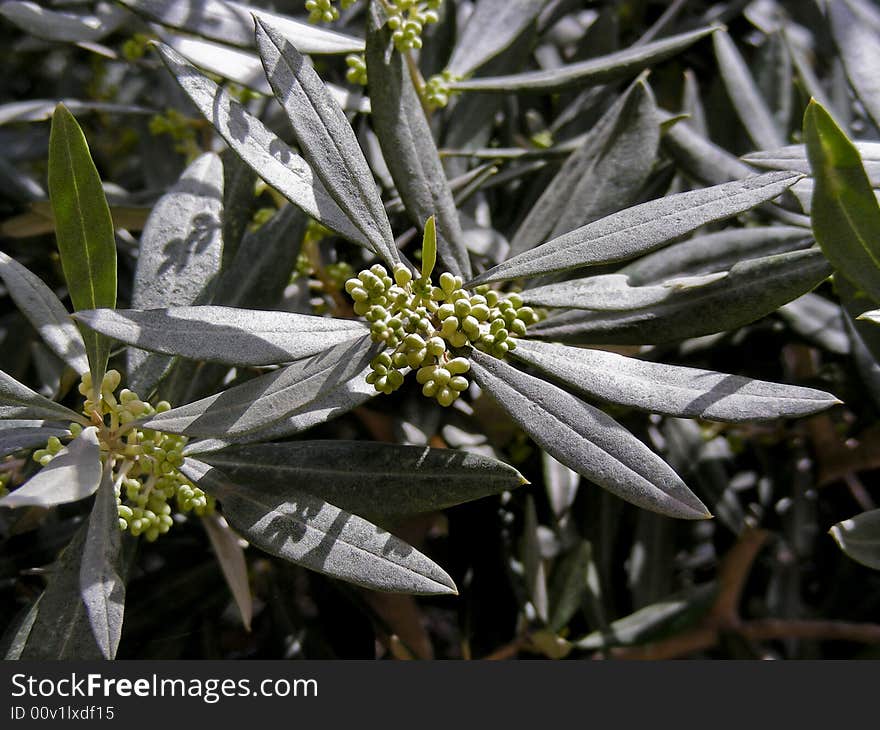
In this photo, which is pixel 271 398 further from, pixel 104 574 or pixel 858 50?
pixel 858 50

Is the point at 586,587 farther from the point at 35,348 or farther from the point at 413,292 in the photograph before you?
the point at 35,348

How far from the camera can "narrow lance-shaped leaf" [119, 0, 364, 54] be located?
1.34m

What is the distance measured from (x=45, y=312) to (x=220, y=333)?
36 centimetres

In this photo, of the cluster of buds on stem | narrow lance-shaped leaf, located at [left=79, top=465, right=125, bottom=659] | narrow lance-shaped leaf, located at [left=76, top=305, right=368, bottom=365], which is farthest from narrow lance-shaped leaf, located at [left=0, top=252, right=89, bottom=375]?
the cluster of buds on stem

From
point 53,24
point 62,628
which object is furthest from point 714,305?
point 53,24

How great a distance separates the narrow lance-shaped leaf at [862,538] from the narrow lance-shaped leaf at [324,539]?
1.63 ft

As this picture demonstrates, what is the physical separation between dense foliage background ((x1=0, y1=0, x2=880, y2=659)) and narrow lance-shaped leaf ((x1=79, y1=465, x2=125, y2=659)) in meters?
0.26

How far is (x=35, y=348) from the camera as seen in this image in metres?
1.71

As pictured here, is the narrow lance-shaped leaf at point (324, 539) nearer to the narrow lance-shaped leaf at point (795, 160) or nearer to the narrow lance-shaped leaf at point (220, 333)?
the narrow lance-shaped leaf at point (220, 333)

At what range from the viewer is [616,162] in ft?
4.39

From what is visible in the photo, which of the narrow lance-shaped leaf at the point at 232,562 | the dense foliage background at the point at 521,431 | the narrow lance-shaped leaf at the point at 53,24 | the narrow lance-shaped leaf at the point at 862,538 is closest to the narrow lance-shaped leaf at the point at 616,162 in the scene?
the dense foliage background at the point at 521,431

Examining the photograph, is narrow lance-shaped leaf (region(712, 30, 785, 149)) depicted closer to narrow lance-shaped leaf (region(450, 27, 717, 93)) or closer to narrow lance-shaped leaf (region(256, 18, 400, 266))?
narrow lance-shaped leaf (region(450, 27, 717, 93))

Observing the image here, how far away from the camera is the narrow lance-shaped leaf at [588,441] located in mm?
958

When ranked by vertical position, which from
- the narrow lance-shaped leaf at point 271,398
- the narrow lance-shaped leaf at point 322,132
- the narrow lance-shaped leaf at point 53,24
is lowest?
the narrow lance-shaped leaf at point 271,398
